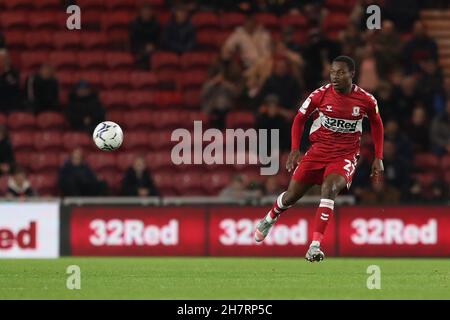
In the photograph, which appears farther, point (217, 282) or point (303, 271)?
point (303, 271)

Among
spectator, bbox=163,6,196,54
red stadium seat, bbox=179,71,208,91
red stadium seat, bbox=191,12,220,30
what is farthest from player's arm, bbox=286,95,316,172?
red stadium seat, bbox=191,12,220,30

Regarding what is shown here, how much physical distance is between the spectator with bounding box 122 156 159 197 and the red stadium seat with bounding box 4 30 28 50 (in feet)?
12.4

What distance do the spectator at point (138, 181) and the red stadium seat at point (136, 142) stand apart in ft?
4.45

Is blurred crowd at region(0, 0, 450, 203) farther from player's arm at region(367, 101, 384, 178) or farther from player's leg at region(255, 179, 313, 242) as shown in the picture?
player's arm at region(367, 101, 384, 178)

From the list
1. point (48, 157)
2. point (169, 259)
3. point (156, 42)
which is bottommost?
point (169, 259)

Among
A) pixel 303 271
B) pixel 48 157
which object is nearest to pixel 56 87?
pixel 48 157

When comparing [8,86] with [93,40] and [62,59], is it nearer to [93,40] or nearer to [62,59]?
[62,59]

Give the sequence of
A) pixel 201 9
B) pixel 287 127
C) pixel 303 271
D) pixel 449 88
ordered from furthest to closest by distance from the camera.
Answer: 1. pixel 201 9
2. pixel 449 88
3. pixel 287 127
4. pixel 303 271

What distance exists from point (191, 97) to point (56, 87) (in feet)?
7.84

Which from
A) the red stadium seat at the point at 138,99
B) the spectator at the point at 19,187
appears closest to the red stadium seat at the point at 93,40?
the red stadium seat at the point at 138,99

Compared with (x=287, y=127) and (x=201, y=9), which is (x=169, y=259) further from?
(x=201, y=9)

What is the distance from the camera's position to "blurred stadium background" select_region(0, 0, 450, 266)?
1658 centimetres

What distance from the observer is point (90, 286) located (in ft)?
35.6

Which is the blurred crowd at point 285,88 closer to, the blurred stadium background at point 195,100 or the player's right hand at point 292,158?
the blurred stadium background at point 195,100
